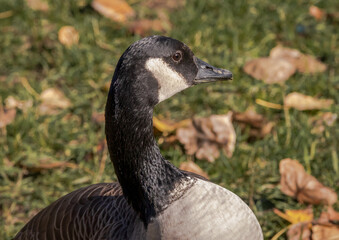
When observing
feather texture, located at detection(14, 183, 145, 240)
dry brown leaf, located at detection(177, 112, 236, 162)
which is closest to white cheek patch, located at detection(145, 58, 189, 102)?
feather texture, located at detection(14, 183, 145, 240)

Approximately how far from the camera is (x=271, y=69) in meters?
4.71

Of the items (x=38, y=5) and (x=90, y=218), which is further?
(x=38, y=5)

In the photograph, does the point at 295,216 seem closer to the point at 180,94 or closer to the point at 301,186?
the point at 301,186

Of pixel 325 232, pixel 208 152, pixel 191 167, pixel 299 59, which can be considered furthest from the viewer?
pixel 299 59

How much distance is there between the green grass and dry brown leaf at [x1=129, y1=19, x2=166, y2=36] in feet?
0.30

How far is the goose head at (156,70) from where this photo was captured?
2.46 meters

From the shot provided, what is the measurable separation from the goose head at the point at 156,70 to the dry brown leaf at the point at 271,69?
1.94 meters

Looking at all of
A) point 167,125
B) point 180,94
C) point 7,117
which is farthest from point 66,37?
point 167,125

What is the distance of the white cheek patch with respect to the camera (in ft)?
8.30

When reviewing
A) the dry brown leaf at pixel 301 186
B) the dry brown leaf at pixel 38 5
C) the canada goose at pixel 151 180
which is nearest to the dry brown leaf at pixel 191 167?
the dry brown leaf at pixel 301 186

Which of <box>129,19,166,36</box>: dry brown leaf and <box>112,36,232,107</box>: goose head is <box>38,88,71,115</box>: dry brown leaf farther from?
<box>112,36,232,107</box>: goose head

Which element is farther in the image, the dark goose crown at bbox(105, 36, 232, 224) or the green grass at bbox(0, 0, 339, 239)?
the green grass at bbox(0, 0, 339, 239)

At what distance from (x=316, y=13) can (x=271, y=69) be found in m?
1.16

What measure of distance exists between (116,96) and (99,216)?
68cm
